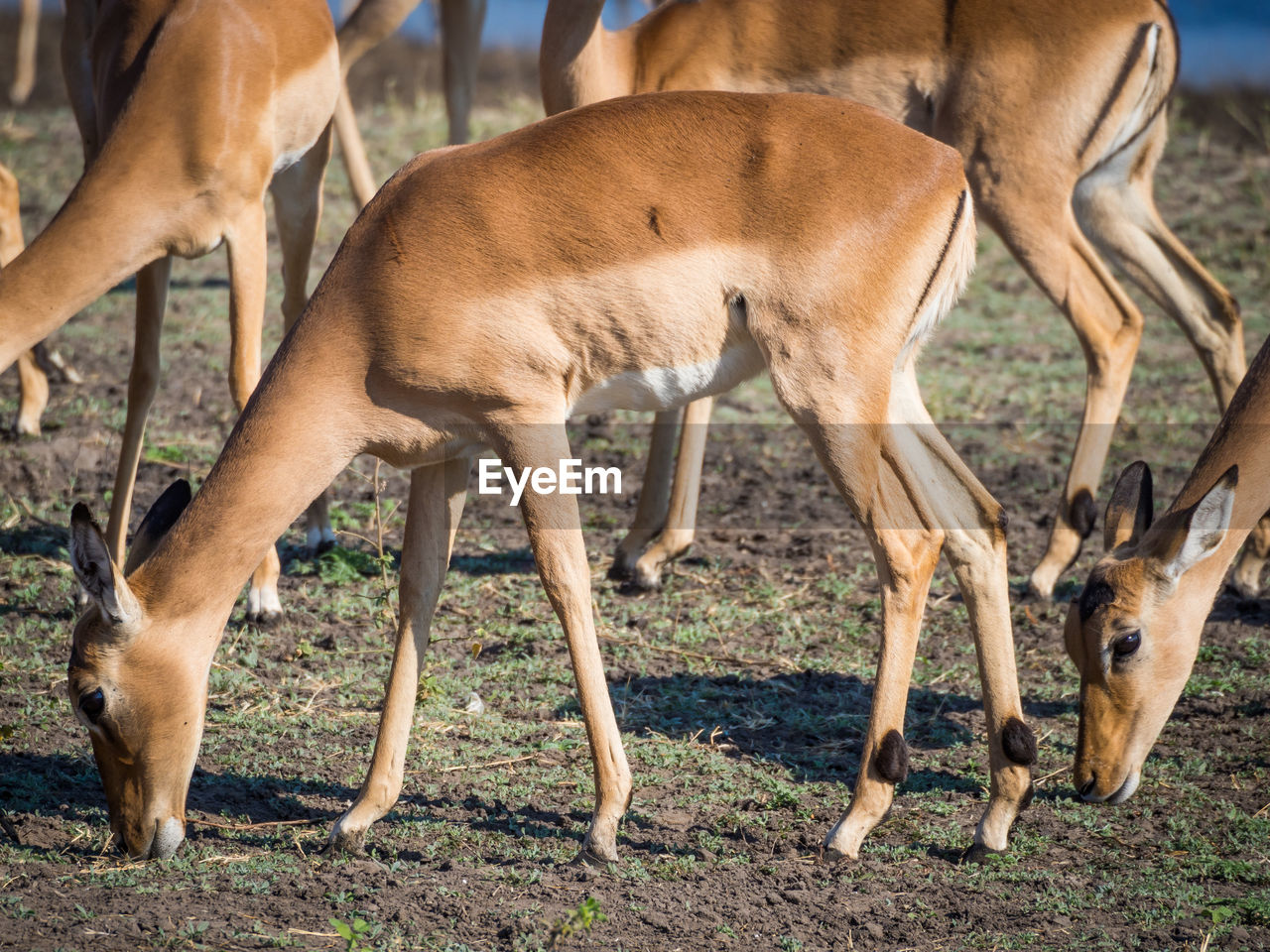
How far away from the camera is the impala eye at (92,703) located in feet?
10.8

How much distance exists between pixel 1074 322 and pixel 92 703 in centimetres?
409

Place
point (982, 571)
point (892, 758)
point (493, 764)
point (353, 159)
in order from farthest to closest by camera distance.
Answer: point (353, 159) → point (493, 764) → point (982, 571) → point (892, 758)

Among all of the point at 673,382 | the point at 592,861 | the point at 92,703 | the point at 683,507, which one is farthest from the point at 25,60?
the point at 592,861

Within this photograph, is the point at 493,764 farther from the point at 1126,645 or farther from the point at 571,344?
the point at 1126,645

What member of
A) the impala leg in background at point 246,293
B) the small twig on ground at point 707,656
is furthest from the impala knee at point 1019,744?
the impala leg in background at point 246,293

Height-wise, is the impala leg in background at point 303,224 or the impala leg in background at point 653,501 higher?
the impala leg in background at point 303,224

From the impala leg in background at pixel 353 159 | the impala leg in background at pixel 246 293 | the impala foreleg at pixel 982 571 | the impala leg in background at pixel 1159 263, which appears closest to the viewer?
the impala foreleg at pixel 982 571

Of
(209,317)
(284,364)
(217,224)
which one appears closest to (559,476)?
(284,364)

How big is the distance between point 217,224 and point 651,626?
2.17 m

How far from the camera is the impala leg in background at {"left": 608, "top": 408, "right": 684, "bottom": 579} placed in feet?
18.6

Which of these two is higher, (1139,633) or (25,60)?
(1139,633)

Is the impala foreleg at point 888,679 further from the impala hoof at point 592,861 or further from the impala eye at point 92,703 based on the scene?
the impala eye at point 92,703

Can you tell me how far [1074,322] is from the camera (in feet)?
18.5

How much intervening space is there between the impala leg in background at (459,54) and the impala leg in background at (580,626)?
4.58 metres
